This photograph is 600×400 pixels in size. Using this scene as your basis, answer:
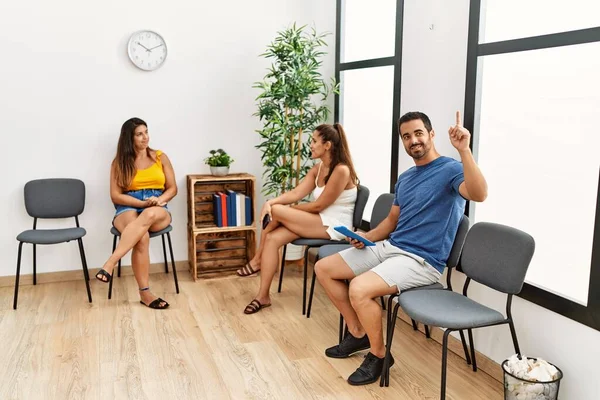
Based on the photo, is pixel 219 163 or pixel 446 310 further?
pixel 219 163

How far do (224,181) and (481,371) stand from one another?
2.50 metres

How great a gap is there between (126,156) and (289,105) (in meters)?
1.26

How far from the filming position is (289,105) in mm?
4305

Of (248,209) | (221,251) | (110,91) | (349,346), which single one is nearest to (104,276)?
(221,251)

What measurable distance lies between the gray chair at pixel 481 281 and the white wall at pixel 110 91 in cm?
251

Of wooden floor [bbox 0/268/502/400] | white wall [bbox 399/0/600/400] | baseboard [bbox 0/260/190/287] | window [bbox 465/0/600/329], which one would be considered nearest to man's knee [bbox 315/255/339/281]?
wooden floor [bbox 0/268/502/400]

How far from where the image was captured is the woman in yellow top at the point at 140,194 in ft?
12.8

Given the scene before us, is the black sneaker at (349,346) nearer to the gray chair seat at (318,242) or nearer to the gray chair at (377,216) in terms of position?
the gray chair at (377,216)

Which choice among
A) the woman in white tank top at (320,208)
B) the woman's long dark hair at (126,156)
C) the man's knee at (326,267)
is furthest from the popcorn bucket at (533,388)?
the woman's long dark hair at (126,156)

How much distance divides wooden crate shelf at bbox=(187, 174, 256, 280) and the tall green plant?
0.29 metres

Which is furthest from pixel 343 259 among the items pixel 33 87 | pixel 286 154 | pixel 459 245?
pixel 33 87

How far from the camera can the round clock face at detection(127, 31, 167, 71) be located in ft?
14.3

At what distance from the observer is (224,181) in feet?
15.1

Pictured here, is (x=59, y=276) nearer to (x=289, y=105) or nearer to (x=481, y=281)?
(x=289, y=105)
